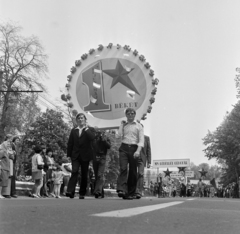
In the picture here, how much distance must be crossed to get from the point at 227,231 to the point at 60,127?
4478cm

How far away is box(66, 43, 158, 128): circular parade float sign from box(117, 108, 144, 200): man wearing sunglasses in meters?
6.38

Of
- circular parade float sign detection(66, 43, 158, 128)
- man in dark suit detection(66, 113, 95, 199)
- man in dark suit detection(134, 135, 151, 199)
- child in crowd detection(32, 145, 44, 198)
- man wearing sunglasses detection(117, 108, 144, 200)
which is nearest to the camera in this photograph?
man wearing sunglasses detection(117, 108, 144, 200)

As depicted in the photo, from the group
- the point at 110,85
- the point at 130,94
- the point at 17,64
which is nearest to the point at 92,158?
the point at 110,85

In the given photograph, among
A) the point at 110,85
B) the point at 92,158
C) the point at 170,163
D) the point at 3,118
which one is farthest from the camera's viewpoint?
the point at 170,163

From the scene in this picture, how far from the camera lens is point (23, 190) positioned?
1606 centimetres

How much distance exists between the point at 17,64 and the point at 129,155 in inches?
914

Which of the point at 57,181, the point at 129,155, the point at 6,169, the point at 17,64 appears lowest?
the point at 57,181

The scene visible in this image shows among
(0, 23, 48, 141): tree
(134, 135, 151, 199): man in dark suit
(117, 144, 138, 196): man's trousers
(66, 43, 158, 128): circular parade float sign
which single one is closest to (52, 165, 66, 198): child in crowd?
(66, 43, 158, 128): circular parade float sign

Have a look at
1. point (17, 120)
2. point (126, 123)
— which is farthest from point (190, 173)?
point (126, 123)

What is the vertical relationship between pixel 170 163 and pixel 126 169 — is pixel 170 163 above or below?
above

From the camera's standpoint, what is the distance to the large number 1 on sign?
15.6 m

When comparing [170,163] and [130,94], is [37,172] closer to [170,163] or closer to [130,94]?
[130,94]

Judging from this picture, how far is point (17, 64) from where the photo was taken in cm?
3086

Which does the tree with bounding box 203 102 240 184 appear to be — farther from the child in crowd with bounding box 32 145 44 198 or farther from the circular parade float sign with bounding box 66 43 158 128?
the child in crowd with bounding box 32 145 44 198
